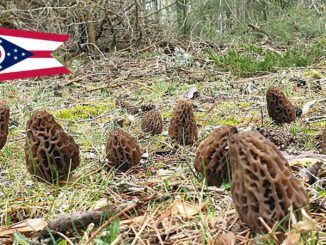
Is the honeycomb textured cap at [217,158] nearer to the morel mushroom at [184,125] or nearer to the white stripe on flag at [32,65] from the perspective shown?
the morel mushroom at [184,125]

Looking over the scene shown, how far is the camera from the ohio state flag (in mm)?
3840

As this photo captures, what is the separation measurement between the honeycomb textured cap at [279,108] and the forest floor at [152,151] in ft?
0.34

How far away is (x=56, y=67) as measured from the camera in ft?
12.8

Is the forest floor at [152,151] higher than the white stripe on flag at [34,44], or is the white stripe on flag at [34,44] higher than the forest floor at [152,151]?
the white stripe on flag at [34,44]

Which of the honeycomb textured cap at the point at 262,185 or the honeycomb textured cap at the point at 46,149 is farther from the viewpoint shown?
the honeycomb textured cap at the point at 46,149

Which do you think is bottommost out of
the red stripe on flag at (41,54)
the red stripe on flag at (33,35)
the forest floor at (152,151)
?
the forest floor at (152,151)

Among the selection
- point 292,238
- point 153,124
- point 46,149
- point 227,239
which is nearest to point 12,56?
point 153,124

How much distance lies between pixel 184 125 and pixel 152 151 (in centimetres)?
28

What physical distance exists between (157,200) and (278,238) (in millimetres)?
740

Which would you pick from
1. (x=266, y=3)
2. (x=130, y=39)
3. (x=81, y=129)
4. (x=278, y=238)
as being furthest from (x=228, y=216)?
(x=266, y=3)

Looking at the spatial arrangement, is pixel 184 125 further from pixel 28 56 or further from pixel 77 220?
pixel 77 220

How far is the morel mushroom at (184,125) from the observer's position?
11.0 feet

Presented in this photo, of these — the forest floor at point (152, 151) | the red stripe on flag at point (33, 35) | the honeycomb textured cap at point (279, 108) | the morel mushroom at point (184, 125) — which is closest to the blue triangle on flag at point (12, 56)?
the red stripe on flag at point (33, 35)

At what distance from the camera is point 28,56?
384 centimetres
